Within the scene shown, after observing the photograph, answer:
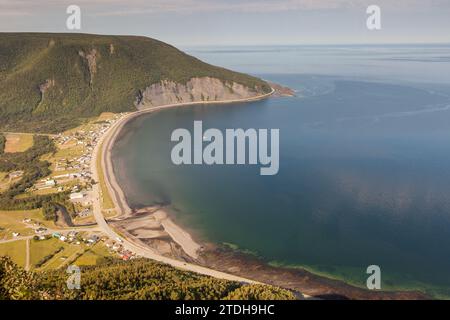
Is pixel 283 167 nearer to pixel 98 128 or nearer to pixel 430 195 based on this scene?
pixel 430 195

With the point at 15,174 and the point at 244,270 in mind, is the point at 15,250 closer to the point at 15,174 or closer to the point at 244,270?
the point at 244,270

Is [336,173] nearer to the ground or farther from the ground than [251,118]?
nearer to the ground

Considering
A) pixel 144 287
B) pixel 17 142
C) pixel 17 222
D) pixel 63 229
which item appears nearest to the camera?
pixel 144 287

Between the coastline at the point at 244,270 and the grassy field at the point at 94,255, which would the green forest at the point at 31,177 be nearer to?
the coastline at the point at 244,270

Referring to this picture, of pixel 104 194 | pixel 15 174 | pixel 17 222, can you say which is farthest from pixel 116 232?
Answer: pixel 15 174

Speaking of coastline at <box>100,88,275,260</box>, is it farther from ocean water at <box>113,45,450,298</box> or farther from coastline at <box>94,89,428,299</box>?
ocean water at <box>113,45,450,298</box>

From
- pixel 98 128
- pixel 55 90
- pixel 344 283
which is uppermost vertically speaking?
pixel 55 90

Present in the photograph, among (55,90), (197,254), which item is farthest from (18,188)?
(55,90)
